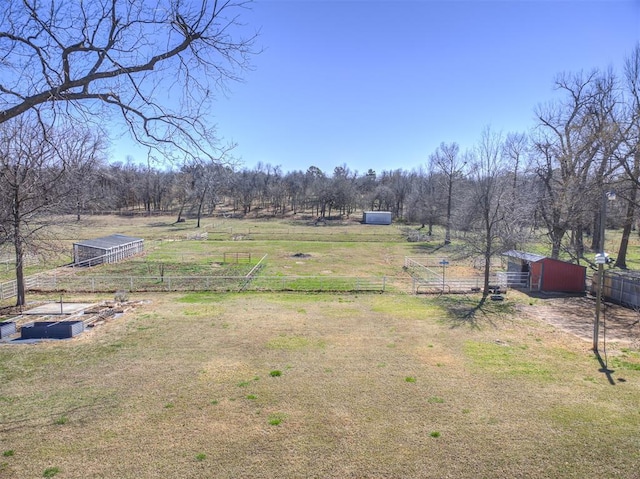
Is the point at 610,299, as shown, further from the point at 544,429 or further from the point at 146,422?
the point at 146,422

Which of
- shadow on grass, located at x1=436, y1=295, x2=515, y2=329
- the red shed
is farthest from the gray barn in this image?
shadow on grass, located at x1=436, y1=295, x2=515, y2=329

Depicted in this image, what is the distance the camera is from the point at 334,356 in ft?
43.2

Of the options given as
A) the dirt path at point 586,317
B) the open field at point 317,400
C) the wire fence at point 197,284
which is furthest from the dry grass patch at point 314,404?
the wire fence at point 197,284

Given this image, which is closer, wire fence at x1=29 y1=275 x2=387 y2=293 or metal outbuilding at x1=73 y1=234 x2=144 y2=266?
wire fence at x1=29 y1=275 x2=387 y2=293

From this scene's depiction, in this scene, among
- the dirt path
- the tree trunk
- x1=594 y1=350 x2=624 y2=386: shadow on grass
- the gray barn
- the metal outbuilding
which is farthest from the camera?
the gray barn

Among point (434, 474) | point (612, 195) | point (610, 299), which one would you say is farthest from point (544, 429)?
→ point (610, 299)

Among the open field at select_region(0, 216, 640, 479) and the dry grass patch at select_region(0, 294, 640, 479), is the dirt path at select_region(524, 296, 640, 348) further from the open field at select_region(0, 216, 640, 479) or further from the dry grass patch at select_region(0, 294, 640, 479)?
the dry grass patch at select_region(0, 294, 640, 479)

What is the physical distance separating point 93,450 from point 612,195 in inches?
606

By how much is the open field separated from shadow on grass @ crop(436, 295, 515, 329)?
0.31 meters

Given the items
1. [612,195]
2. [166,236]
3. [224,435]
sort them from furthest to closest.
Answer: [166,236]
[612,195]
[224,435]

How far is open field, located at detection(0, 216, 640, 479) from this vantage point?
7465mm

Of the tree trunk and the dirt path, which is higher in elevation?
the tree trunk

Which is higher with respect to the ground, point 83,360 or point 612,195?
point 612,195

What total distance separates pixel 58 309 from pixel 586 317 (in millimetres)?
25788
